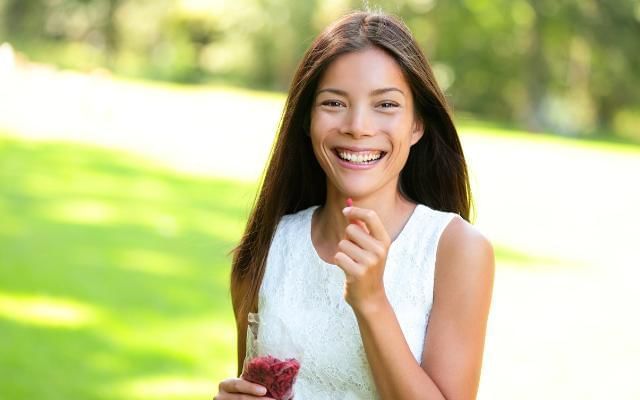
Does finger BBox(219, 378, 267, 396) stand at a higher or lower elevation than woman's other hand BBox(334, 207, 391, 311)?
lower

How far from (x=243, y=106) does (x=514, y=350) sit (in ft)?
71.9

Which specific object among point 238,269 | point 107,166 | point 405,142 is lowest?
point 238,269

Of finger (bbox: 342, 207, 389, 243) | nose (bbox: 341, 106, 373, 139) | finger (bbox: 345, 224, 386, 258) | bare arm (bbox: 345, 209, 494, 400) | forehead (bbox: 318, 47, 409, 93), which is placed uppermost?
forehead (bbox: 318, 47, 409, 93)

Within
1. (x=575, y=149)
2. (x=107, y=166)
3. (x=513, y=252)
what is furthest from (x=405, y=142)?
(x=575, y=149)

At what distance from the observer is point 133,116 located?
2345cm

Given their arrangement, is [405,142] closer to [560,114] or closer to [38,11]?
[560,114]

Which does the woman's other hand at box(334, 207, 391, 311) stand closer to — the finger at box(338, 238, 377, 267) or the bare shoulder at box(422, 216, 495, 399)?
the finger at box(338, 238, 377, 267)

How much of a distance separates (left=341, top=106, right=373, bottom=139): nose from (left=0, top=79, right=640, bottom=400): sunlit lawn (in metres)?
0.88

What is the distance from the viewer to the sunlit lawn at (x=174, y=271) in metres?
6.87

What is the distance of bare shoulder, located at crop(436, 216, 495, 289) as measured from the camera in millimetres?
2416

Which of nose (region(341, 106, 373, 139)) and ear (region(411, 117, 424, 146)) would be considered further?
ear (region(411, 117, 424, 146))

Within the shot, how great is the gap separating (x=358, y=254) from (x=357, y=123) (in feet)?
1.31

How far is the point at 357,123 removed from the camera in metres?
2.44

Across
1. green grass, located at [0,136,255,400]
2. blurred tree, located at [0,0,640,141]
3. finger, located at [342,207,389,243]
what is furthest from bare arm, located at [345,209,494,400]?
blurred tree, located at [0,0,640,141]
